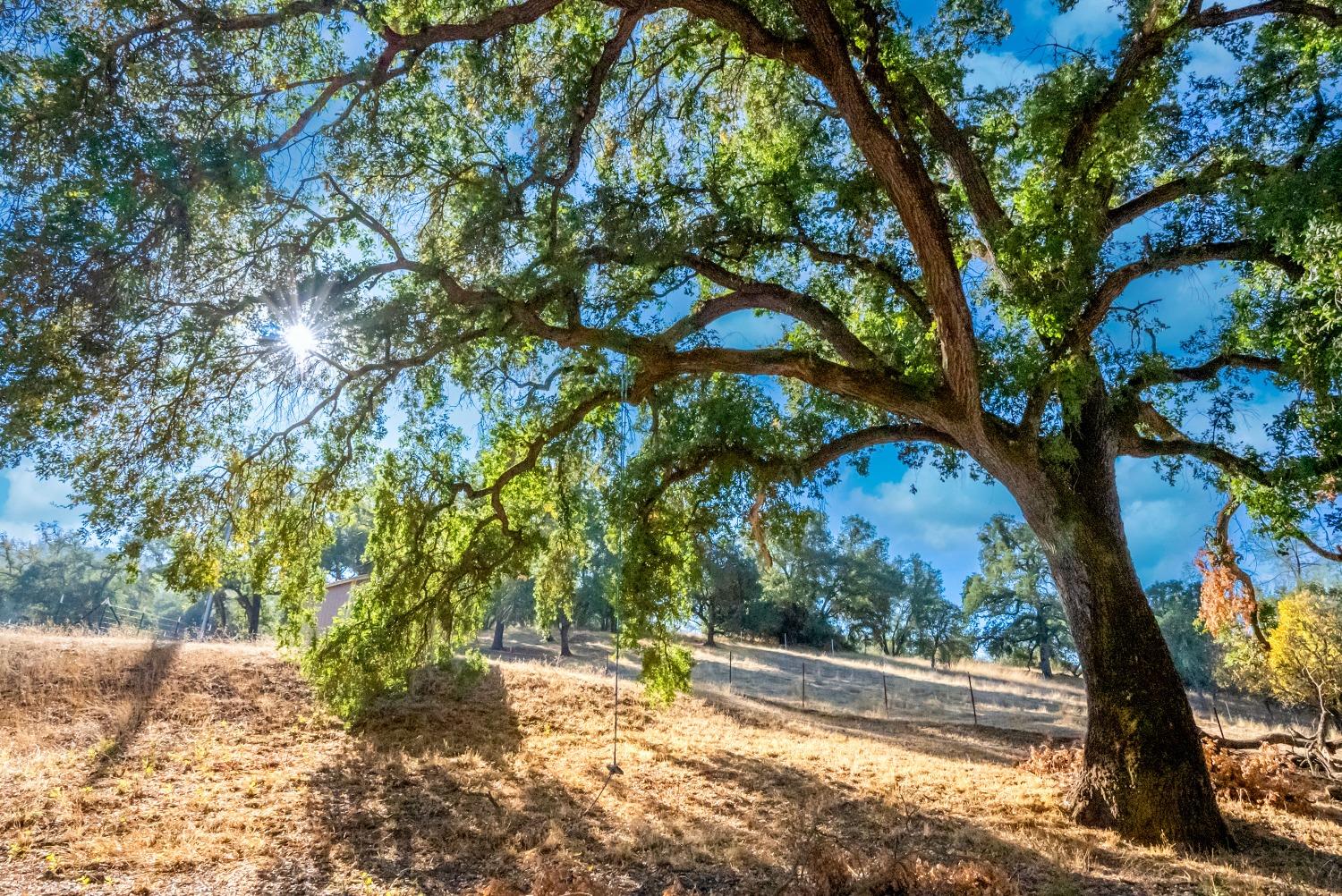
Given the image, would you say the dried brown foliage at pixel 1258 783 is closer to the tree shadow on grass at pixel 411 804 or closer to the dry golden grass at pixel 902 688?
the dry golden grass at pixel 902 688

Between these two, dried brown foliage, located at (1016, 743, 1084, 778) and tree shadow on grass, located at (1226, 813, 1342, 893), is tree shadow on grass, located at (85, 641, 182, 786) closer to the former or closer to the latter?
tree shadow on grass, located at (1226, 813, 1342, 893)

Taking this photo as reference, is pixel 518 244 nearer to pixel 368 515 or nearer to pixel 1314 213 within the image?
pixel 368 515

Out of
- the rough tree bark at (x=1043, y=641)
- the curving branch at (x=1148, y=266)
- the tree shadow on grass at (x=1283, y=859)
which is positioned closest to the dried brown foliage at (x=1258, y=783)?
the tree shadow on grass at (x=1283, y=859)

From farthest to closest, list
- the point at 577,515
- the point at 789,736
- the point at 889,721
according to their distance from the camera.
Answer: the point at 889,721, the point at 789,736, the point at 577,515

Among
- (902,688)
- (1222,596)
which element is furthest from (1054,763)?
(902,688)

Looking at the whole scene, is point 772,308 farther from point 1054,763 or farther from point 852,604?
point 852,604

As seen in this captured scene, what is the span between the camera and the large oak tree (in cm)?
497

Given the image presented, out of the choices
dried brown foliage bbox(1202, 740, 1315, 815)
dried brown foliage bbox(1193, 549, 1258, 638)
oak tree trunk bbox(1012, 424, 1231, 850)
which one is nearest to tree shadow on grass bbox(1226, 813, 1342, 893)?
oak tree trunk bbox(1012, 424, 1231, 850)

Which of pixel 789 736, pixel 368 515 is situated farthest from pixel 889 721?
pixel 368 515

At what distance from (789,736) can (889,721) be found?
16.3ft

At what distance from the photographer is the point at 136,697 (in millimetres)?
10680

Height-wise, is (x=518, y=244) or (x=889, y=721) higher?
(x=518, y=244)

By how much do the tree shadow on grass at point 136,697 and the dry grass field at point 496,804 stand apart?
45mm

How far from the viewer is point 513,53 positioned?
25.5 ft
